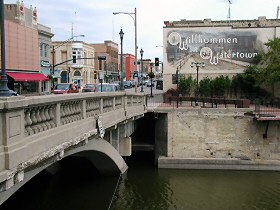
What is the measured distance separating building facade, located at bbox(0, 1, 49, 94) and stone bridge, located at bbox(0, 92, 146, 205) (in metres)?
27.1

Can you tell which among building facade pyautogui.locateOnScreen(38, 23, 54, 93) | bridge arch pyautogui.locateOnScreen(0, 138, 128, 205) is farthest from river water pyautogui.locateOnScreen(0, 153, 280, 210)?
building facade pyautogui.locateOnScreen(38, 23, 54, 93)

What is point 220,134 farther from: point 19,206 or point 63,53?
point 63,53

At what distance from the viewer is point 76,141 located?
34.4 ft

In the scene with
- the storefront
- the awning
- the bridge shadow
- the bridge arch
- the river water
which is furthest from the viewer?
the storefront

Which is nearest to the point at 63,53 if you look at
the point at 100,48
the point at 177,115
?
the point at 100,48

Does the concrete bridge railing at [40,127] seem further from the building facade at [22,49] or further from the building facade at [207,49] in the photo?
the building facade at [207,49]

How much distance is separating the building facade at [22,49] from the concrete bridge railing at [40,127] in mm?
28799

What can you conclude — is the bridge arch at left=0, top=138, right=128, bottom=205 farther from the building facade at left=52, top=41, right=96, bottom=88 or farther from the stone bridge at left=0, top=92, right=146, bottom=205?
the building facade at left=52, top=41, right=96, bottom=88

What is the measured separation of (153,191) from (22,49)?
92.2 feet

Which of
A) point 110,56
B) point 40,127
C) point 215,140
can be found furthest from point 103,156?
point 110,56

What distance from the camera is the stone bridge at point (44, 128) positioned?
21.9 feet

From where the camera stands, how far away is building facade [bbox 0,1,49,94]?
4034 centimetres

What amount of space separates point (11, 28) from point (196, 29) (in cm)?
1981

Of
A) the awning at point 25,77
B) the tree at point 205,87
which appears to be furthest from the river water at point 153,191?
the awning at point 25,77
